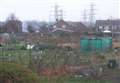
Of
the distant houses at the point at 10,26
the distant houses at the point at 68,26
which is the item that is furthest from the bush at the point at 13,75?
the distant houses at the point at 68,26

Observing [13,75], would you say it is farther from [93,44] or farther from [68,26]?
[68,26]

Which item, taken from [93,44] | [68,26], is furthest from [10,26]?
[93,44]

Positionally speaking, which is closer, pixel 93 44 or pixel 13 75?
pixel 13 75

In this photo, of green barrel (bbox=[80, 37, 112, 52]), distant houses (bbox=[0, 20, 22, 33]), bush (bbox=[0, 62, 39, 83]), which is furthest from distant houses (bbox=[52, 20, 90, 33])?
bush (bbox=[0, 62, 39, 83])

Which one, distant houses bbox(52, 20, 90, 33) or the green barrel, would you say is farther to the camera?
distant houses bbox(52, 20, 90, 33)

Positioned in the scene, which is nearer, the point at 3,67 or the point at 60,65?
the point at 3,67

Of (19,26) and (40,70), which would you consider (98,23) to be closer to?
(19,26)

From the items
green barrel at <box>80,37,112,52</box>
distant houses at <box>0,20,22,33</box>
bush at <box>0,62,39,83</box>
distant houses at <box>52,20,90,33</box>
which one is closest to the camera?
bush at <box>0,62,39,83</box>

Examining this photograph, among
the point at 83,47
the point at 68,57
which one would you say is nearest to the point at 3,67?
the point at 68,57

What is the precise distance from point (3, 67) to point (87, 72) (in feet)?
23.0

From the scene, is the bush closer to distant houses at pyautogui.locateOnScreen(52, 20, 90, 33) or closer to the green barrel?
the green barrel

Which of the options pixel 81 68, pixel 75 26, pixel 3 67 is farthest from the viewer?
pixel 75 26

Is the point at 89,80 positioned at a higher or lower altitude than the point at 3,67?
lower

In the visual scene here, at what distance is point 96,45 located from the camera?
107 ft
